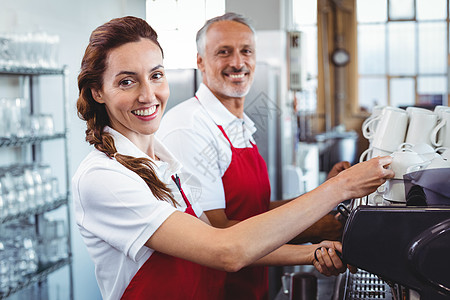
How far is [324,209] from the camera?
3.67ft

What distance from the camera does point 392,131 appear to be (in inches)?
59.0

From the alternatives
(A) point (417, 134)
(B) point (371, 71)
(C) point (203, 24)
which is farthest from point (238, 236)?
(B) point (371, 71)

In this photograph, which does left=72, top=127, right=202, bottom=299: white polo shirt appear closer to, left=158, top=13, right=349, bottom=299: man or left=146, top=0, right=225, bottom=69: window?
left=158, top=13, right=349, bottom=299: man

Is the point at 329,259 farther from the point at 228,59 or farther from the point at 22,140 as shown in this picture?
the point at 22,140

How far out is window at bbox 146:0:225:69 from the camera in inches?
78.0

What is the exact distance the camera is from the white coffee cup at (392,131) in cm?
149

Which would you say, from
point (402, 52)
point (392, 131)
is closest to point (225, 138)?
point (392, 131)

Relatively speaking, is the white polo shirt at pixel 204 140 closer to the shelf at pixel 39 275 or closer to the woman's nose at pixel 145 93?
the woman's nose at pixel 145 93

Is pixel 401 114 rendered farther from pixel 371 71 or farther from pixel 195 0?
pixel 371 71

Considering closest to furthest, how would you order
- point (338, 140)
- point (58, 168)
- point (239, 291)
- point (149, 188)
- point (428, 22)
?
point (149, 188) → point (239, 291) → point (58, 168) → point (338, 140) → point (428, 22)

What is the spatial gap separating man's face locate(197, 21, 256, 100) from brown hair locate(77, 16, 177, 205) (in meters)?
0.76

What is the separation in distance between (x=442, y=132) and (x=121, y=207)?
0.89 metres

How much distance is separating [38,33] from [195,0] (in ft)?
4.74

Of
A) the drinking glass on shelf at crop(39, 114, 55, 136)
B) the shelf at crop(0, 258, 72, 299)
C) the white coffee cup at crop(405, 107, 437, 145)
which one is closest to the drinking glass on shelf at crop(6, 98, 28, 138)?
the drinking glass on shelf at crop(39, 114, 55, 136)
